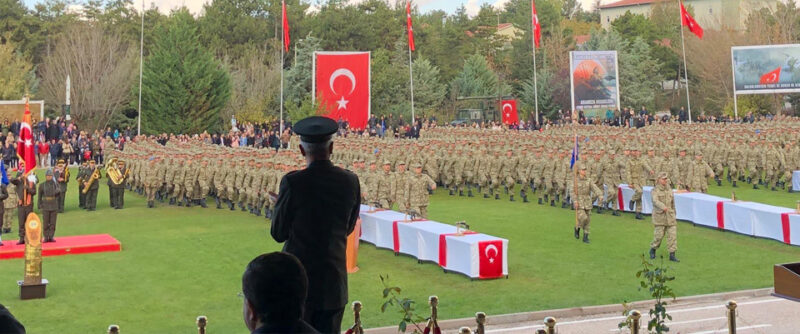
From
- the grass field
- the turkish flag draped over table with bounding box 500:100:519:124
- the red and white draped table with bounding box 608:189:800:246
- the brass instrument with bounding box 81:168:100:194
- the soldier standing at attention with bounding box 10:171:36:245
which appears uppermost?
the turkish flag draped over table with bounding box 500:100:519:124

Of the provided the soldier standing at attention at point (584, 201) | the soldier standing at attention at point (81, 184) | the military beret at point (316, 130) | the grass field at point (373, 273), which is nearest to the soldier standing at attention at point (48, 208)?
the grass field at point (373, 273)

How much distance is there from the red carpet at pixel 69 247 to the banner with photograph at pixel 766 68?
37.8 metres

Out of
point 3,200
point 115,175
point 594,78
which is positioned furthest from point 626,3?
point 3,200

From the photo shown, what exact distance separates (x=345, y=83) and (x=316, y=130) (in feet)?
143

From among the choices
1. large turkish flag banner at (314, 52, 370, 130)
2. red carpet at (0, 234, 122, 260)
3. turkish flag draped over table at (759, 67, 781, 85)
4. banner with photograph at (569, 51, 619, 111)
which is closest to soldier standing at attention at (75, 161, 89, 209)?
red carpet at (0, 234, 122, 260)

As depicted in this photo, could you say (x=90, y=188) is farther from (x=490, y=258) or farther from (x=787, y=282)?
(x=787, y=282)

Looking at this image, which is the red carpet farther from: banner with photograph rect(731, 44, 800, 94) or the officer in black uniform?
banner with photograph rect(731, 44, 800, 94)

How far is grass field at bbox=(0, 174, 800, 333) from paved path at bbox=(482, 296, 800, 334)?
770 millimetres

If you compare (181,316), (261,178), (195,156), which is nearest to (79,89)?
(195,156)

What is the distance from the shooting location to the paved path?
12.0 metres

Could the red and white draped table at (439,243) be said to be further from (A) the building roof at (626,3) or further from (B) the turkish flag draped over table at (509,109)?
(A) the building roof at (626,3)

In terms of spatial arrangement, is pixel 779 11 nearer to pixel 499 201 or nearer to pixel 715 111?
pixel 715 111

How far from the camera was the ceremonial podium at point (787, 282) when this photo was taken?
8.07m

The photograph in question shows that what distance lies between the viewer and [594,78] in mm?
47781
